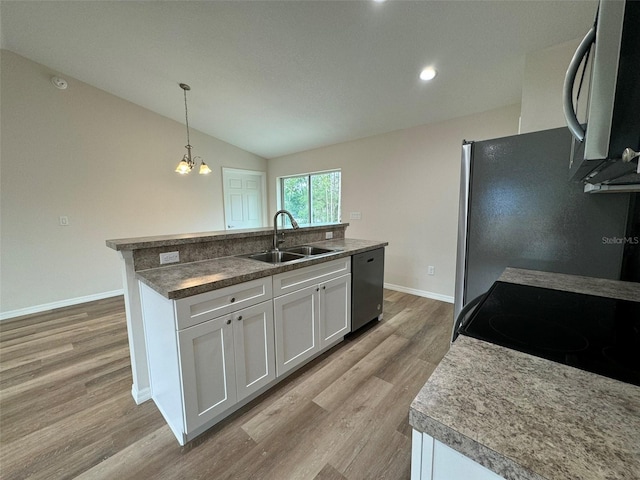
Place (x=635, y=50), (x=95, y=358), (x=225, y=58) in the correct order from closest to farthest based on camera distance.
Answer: (x=635, y=50)
(x=95, y=358)
(x=225, y=58)

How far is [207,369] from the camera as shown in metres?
1.44

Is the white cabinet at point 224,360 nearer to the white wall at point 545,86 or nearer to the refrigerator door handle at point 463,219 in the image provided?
the refrigerator door handle at point 463,219

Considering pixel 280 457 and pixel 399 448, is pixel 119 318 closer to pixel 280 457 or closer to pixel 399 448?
pixel 280 457

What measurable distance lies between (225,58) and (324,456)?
3.27 metres

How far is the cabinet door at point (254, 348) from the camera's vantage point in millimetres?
1563

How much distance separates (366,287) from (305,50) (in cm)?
225

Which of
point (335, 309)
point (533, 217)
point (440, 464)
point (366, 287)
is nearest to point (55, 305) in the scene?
point (335, 309)

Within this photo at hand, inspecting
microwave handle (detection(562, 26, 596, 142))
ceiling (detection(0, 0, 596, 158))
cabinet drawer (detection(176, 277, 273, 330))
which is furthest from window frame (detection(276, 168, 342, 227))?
microwave handle (detection(562, 26, 596, 142))

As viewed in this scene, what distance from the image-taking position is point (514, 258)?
4.98 ft

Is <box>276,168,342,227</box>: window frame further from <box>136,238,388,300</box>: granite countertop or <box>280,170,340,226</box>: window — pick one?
<box>136,238,388,300</box>: granite countertop

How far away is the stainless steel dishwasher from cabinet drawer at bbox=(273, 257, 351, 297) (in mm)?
166

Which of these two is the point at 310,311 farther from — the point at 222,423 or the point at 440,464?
the point at 440,464

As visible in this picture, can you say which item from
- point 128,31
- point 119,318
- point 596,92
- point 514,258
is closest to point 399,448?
point 514,258

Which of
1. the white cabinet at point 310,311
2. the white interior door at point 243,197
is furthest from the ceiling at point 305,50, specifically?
the white cabinet at point 310,311
